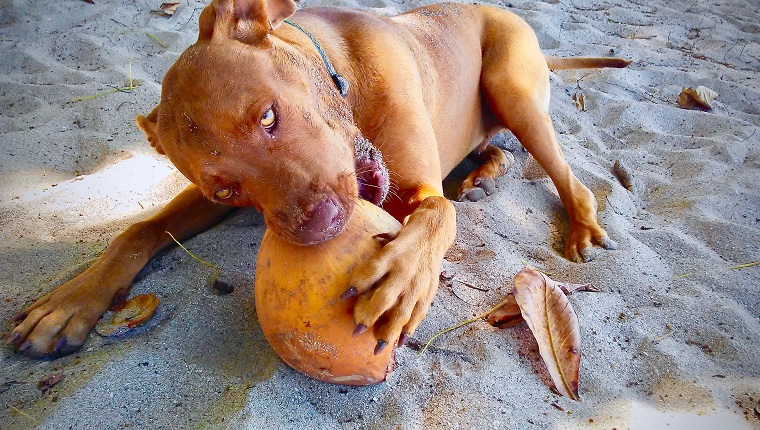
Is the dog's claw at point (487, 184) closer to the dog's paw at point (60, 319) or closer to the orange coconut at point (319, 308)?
the orange coconut at point (319, 308)

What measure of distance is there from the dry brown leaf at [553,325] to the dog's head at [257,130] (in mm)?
785

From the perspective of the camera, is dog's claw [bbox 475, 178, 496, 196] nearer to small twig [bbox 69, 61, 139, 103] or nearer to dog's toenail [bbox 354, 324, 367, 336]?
dog's toenail [bbox 354, 324, 367, 336]

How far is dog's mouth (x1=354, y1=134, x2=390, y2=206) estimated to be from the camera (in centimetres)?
221

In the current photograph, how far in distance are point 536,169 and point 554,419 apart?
2.26m

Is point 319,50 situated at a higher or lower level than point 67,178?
higher

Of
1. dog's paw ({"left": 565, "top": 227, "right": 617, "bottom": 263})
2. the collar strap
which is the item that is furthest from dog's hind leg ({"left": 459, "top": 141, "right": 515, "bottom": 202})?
the collar strap

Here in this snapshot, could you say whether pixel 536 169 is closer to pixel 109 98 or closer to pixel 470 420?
pixel 470 420

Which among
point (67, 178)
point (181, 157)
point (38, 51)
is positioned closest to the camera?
point (181, 157)

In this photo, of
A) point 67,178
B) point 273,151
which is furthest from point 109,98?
point 273,151

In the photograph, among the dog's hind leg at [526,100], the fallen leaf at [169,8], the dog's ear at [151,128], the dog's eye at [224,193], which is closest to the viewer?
the dog's eye at [224,193]

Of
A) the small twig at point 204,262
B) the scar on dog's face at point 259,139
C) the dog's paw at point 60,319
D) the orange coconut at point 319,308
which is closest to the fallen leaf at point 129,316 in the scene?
the dog's paw at point 60,319

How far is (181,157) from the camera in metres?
2.01

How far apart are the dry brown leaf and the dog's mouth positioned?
65 cm

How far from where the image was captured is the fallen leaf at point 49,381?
6.03ft
